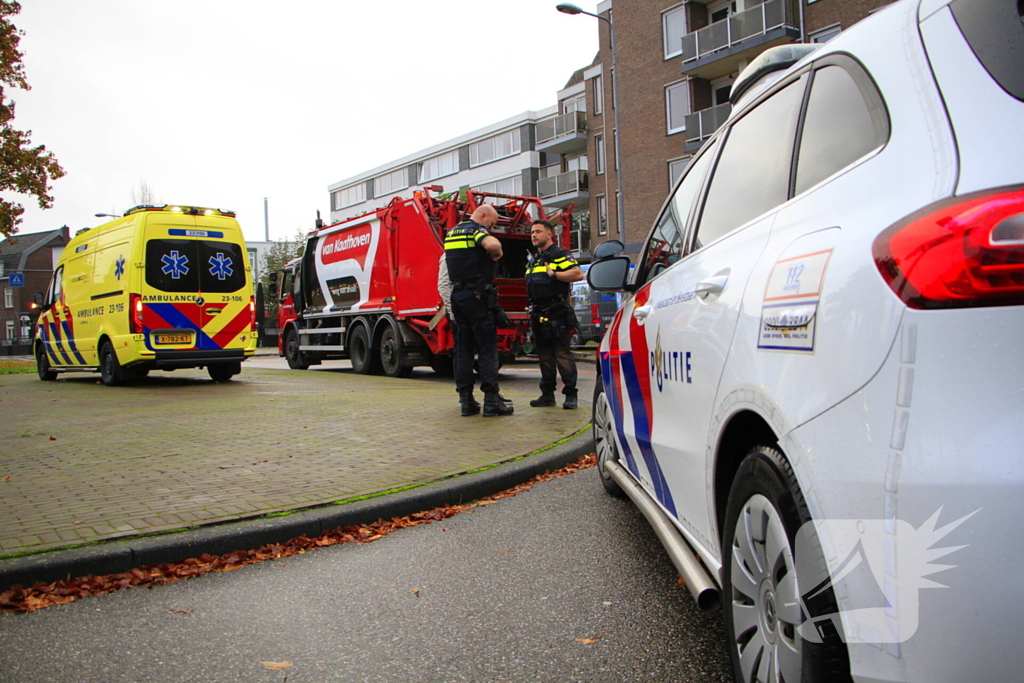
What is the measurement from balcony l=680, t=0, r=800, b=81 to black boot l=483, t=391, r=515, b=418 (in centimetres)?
2246

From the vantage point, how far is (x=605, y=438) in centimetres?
459

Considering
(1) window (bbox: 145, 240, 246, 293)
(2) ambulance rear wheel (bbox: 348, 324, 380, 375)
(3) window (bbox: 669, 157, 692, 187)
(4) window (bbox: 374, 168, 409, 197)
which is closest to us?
(1) window (bbox: 145, 240, 246, 293)

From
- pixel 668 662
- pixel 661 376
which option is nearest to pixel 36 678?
pixel 668 662

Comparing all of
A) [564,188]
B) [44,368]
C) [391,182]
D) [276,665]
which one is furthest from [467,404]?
[391,182]

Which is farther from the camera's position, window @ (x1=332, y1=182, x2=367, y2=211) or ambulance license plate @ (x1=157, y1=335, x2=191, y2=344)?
window @ (x1=332, y1=182, x2=367, y2=211)

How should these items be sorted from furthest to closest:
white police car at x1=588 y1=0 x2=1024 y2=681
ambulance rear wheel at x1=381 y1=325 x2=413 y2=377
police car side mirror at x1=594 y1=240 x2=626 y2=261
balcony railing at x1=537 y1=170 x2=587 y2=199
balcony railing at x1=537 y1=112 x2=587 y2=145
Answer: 1. balcony railing at x1=537 y1=112 x2=587 y2=145
2. balcony railing at x1=537 y1=170 x2=587 y2=199
3. ambulance rear wheel at x1=381 y1=325 x2=413 y2=377
4. police car side mirror at x1=594 y1=240 x2=626 y2=261
5. white police car at x1=588 y1=0 x2=1024 y2=681

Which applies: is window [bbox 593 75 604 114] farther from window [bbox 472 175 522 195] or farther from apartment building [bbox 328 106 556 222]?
window [bbox 472 175 522 195]

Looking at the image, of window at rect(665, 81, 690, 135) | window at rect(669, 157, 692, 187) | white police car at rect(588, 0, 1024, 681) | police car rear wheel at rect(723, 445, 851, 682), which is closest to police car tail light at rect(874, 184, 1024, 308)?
white police car at rect(588, 0, 1024, 681)

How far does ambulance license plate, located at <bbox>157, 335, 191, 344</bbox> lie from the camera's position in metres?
12.4

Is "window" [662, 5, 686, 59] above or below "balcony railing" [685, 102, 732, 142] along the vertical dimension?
above

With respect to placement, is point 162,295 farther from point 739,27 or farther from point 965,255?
point 739,27

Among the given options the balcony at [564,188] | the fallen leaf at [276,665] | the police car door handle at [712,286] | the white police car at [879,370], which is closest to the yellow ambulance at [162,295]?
the fallen leaf at [276,665]

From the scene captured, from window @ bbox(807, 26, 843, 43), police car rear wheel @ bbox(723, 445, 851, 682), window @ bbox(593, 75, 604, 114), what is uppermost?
window @ bbox(593, 75, 604, 114)

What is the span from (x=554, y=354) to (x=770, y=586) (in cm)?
682
